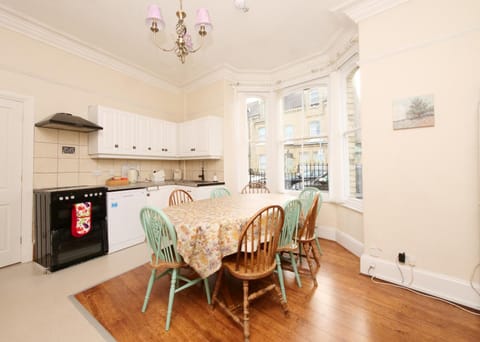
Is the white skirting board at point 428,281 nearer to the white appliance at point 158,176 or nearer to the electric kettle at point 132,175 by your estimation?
the white appliance at point 158,176

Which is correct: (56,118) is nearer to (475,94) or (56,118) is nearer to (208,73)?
(208,73)

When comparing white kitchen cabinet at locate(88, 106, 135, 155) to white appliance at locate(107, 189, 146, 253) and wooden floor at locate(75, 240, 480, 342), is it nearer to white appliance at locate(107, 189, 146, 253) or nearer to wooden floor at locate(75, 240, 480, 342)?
white appliance at locate(107, 189, 146, 253)

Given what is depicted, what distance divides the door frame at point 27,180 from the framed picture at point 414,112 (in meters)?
4.38

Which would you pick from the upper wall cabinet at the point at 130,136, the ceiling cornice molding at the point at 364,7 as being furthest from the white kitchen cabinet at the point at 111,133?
the ceiling cornice molding at the point at 364,7

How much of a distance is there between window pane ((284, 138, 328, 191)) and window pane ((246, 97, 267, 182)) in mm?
485

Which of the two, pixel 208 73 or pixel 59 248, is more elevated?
pixel 208 73

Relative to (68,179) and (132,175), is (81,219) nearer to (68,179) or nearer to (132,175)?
(68,179)

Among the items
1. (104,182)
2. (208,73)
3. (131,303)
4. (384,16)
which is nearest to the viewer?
(131,303)

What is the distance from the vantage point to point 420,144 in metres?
1.97

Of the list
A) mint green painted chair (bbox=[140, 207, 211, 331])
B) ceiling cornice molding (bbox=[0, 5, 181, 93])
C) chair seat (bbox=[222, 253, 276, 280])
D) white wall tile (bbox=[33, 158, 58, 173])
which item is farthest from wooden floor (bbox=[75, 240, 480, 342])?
ceiling cornice molding (bbox=[0, 5, 181, 93])

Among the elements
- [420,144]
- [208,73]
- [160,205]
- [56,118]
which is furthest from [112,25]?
[420,144]

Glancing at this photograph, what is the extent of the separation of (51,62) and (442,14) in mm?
4614

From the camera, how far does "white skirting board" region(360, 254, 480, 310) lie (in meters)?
1.76

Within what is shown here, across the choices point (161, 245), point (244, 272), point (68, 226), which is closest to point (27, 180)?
point (68, 226)
